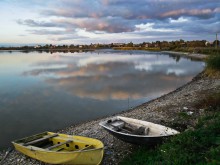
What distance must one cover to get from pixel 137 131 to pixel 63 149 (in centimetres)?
304

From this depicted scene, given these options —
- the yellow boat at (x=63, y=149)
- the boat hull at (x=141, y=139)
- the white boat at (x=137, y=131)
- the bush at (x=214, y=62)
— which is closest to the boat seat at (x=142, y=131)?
the white boat at (x=137, y=131)

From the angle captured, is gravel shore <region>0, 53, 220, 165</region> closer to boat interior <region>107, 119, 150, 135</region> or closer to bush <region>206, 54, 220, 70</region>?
boat interior <region>107, 119, 150, 135</region>

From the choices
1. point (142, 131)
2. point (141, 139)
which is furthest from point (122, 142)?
point (141, 139)

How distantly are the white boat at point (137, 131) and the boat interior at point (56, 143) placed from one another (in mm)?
1300

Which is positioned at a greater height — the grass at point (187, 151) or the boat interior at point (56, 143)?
the grass at point (187, 151)

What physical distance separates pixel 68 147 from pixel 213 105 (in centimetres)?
873

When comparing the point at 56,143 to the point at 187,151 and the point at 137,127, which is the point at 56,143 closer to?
the point at 137,127

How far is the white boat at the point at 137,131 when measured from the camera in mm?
9360

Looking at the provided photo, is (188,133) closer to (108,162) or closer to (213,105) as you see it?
(108,162)

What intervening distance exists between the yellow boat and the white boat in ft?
3.56

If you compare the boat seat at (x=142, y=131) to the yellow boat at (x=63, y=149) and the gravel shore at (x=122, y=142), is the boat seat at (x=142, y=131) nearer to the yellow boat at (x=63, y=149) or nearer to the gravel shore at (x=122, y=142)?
the gravel shore at (x=122, y=142)

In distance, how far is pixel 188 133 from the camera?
8461 millimetres

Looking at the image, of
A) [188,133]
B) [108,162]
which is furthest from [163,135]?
[108,162]

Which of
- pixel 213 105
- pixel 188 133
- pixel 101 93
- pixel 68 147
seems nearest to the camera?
pixel 188 133
